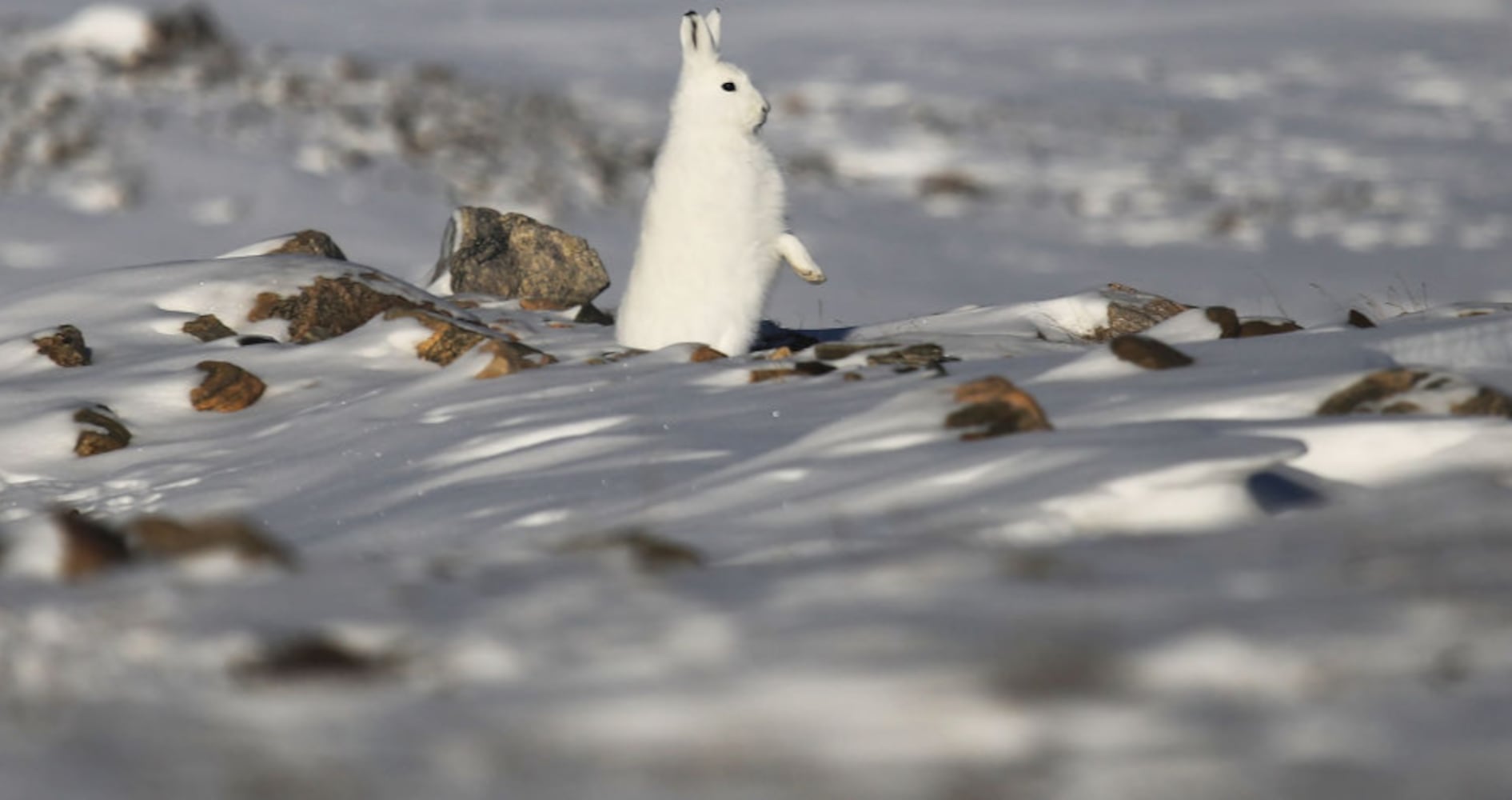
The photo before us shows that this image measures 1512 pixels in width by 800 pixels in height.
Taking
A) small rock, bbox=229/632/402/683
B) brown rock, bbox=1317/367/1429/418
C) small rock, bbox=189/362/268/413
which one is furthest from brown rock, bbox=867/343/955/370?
small rock, bbox=229/632/402/683

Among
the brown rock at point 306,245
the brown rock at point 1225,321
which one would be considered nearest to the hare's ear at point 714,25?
the brown rock at point 1225,321

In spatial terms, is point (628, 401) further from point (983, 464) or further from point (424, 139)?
point (424, 139)

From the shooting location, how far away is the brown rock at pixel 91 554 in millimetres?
2205

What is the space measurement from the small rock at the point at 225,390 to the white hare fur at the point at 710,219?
1376mm

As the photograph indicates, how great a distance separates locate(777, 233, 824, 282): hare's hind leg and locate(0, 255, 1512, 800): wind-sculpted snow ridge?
1.44 m

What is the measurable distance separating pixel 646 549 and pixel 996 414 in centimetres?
99

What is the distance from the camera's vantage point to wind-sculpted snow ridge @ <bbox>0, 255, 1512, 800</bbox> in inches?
64.2

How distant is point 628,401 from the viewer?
13.3 ft

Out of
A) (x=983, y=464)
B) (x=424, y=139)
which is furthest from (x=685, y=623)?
(x=424, y=139)

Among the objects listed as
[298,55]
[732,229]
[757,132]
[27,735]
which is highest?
[298,55]

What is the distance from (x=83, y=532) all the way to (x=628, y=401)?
6.29 feet

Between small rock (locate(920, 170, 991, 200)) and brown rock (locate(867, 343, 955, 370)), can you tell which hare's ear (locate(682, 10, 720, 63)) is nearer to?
brown rock (locate(867, 343, 955, 370))

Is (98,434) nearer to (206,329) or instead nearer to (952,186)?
(206,329)

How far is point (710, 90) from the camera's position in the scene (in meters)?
5.23
